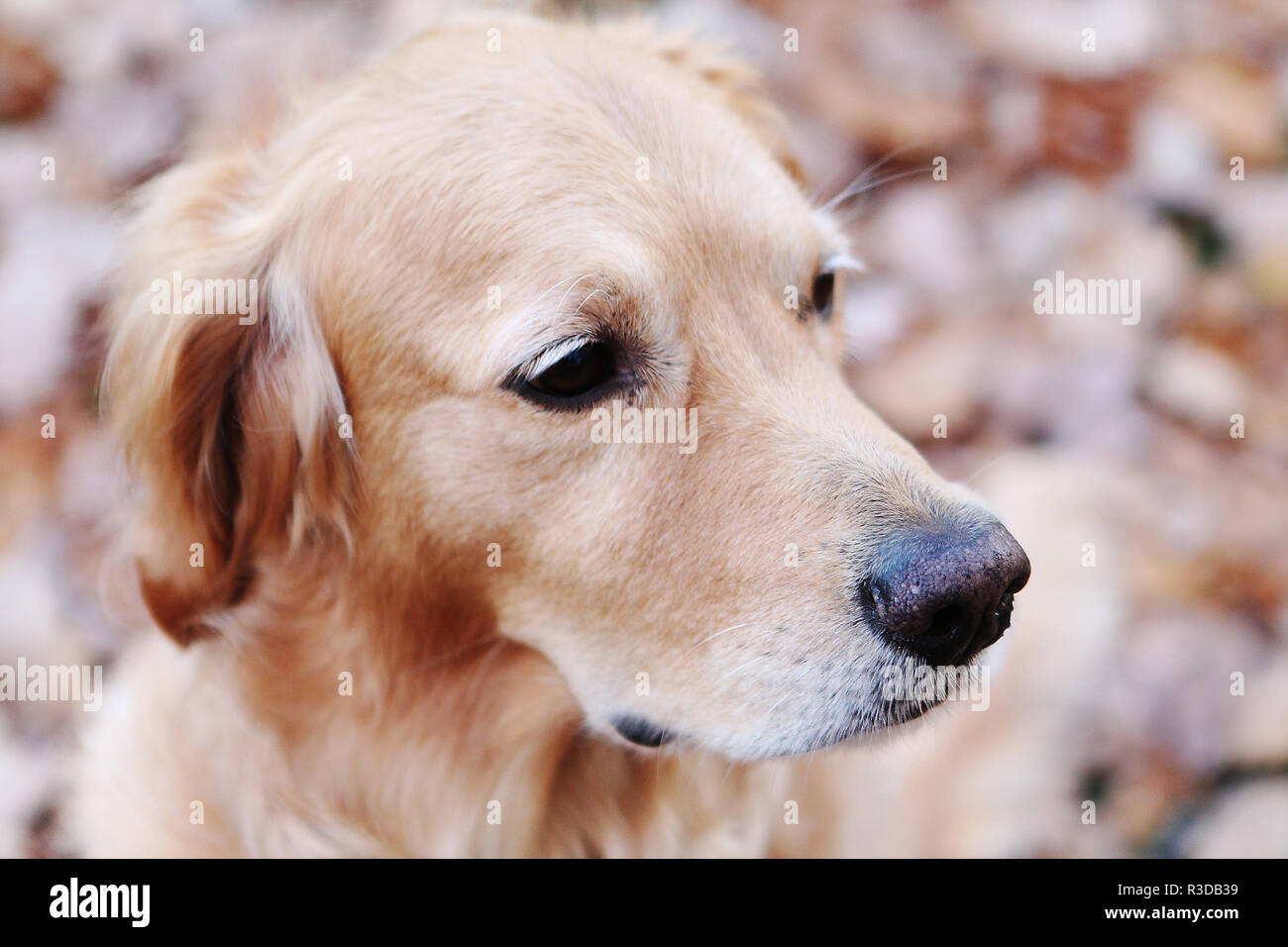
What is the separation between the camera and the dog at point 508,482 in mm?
2020

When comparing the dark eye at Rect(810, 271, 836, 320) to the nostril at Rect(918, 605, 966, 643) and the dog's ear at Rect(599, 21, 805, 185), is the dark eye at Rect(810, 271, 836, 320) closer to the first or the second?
the dog's ear at Rect(599, 21, 805, 185)

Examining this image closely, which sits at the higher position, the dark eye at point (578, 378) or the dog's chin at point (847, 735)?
the dark eye at point (578, 378)

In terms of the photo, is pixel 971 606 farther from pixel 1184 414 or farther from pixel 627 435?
pixel 1184 414

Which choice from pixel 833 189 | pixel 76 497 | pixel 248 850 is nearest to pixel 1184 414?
pixel 833 189

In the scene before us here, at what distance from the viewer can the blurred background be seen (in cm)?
340

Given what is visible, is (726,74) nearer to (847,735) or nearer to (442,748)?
(847,735)

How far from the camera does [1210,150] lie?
15.7 feet

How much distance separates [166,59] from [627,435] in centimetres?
374

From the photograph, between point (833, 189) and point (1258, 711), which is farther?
point (833, 189)

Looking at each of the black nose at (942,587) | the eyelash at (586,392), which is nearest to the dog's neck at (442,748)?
the eyelash at (586,392)

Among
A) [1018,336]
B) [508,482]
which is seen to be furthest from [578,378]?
[1018,336]

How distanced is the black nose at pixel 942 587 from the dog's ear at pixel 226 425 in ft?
3.70

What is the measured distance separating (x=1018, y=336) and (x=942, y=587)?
287 cm

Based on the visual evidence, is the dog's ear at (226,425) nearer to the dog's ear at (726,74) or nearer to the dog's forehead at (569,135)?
the dog's forehead at (569,135)
